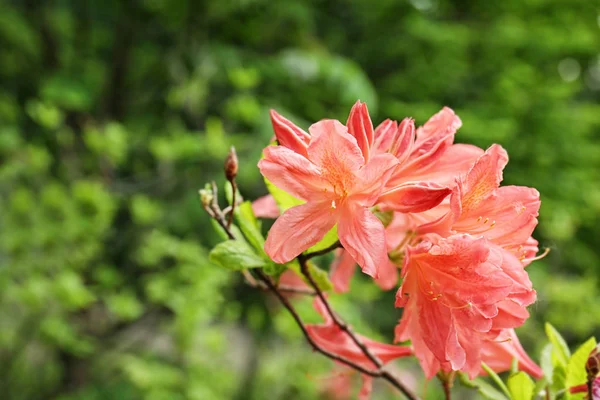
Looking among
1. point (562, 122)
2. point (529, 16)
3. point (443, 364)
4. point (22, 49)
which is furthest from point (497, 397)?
point (529, 16)

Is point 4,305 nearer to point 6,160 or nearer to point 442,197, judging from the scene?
Answer: point 6,160

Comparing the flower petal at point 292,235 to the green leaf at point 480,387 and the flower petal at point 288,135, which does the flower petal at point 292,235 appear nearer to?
the flower petal at point 288,135

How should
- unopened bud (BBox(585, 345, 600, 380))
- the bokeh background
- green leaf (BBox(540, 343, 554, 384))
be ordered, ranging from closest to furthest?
unopened bud (BBox(585, 345, 600, 380)), green leaf (BBox(540, 343, 554, 384)), the bokeh background

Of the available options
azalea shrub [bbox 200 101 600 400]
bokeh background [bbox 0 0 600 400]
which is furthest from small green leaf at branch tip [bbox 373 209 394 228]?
bokeh background [bbox 0 0 600 400]

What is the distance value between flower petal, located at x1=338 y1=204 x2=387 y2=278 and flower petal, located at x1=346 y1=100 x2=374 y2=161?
0.16 ft

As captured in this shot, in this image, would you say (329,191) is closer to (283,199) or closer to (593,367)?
(283,199)

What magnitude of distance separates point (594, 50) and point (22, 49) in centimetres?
326

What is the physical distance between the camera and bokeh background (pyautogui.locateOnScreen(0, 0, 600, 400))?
1.80 meters

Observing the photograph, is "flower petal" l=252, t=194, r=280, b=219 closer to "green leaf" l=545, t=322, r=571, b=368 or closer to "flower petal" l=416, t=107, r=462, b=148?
"flower petal" l=416, t=107, r=462, b=148

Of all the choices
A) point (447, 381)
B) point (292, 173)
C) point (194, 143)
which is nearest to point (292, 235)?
point (292, 173)

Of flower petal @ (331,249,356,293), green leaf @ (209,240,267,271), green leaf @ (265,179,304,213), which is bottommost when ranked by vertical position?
flower petal @ (331,249,356,293)

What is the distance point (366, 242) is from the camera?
0.34 m

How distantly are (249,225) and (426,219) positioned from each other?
0.44ft

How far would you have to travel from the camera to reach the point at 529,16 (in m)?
3.37
